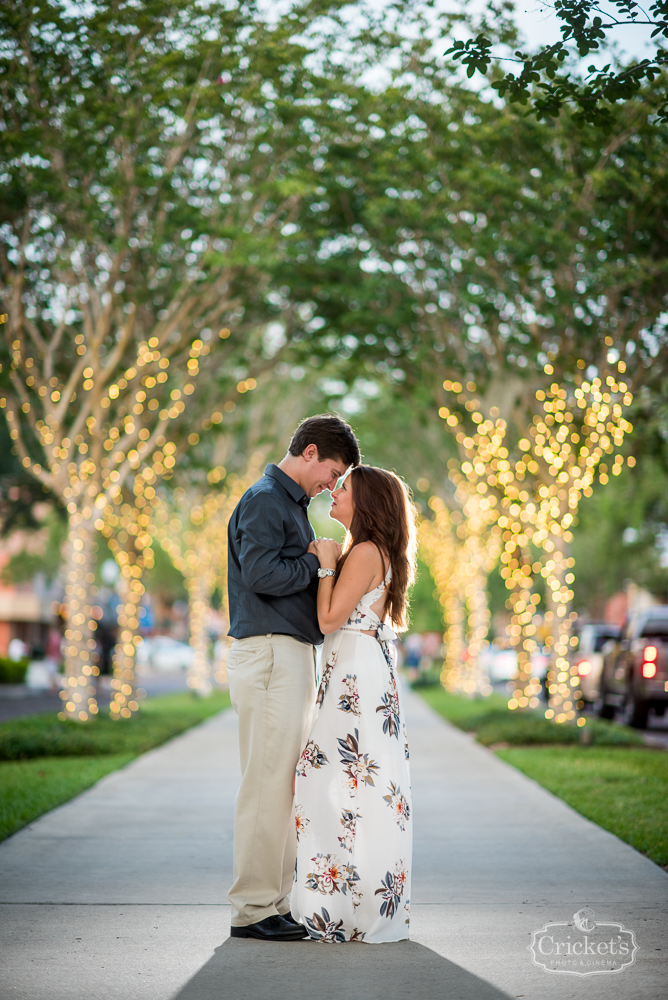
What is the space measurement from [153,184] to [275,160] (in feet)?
5.86

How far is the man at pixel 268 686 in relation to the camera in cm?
493

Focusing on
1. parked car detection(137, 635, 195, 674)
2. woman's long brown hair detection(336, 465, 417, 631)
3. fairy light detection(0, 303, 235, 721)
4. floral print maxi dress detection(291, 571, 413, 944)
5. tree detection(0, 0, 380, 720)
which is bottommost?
parked car detection(137, 635, 195, 674)

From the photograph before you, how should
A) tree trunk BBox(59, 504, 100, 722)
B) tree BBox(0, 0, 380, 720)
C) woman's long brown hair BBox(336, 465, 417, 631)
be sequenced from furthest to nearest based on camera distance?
tree trunk BBox(59, 504, 100, 722) → tree BBox(0, 0, 380, 720) → woman's long brown hair BBox(336, 465, 417, 631)

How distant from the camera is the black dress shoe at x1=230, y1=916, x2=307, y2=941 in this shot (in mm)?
4898

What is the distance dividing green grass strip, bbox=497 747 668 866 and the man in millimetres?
2768

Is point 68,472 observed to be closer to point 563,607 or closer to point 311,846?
point 563,607

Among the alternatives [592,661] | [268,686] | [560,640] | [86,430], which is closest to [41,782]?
[268,686]

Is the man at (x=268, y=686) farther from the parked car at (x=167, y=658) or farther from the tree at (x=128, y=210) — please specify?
the parked car at (x=167, y=658)

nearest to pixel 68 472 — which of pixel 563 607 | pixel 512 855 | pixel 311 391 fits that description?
pixel 563 607

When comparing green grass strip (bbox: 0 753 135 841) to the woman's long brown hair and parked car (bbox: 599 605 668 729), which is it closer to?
the woman's long brown hair

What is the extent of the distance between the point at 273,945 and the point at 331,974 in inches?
21.1

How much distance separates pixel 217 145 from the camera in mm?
13914

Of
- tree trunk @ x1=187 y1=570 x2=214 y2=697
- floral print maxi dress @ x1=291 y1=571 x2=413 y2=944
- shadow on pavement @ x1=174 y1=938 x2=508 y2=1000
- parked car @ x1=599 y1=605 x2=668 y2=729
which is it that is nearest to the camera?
shadow on pavement @ x1=174 y1=938 x2=508 y2=1000

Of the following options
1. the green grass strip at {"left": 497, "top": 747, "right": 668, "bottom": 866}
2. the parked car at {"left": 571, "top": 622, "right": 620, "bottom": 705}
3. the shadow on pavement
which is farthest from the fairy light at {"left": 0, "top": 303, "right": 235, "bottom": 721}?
the shadow on pavement
